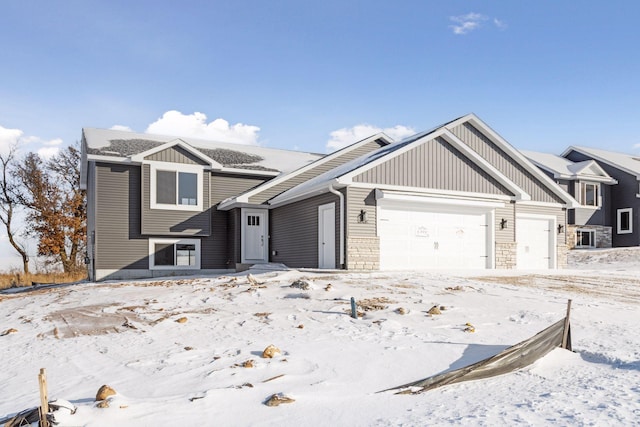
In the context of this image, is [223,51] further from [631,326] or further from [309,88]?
[631,326]

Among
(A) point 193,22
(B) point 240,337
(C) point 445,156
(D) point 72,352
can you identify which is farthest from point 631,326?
(A) point 193,22

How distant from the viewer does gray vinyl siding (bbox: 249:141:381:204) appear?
65.5 ft

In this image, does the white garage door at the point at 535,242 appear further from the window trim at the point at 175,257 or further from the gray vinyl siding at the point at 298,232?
the window trim at the point at 175,257

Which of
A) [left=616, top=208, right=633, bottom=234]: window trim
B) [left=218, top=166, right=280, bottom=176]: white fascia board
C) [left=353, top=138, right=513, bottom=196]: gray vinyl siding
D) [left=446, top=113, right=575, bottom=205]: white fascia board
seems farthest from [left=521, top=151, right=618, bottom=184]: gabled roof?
[left=218, top=166, right=280, bottom=176]: white fascia board

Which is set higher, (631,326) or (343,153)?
(343,153)

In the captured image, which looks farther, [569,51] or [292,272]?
[569,51]

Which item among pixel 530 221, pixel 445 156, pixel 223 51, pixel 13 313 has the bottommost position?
pixel 13 313

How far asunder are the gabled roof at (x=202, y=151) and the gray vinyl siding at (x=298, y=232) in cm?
286

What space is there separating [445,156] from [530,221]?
198 inches

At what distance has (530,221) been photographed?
2006 cm

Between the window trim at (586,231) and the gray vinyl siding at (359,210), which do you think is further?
the window trim at (586,231)

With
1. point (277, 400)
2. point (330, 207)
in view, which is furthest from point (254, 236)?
point (277, 400)

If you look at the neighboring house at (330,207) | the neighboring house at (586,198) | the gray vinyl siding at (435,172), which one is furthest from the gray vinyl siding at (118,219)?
the neighboring house at (586,198)

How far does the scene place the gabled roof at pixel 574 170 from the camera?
30.7m
